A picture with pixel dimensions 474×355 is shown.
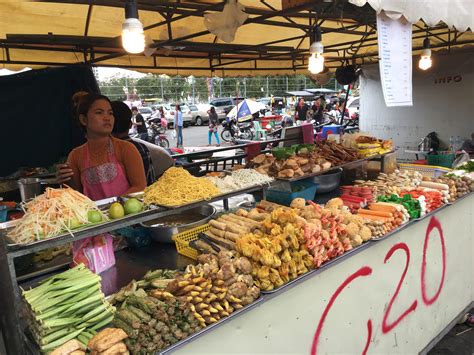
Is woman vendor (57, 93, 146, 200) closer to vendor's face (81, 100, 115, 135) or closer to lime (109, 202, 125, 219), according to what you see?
vendor's face (81, 100, 115, 135)

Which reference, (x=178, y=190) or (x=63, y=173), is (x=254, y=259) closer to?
(x=178, y=190)

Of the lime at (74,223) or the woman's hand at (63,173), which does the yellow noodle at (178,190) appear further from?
the woman's hand at (63,173)

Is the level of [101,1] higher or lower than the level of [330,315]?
higher

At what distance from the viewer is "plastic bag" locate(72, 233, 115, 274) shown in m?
2.22

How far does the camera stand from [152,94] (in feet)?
135

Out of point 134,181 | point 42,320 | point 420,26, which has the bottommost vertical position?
point 42,320

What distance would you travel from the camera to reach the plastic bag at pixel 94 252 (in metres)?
2.22

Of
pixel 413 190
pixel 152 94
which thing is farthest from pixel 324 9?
pixel 152 94

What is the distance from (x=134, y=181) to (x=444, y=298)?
3.24m

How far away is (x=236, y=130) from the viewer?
2005 centimetres

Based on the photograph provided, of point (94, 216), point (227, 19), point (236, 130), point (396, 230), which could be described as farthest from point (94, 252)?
point (236, 130)

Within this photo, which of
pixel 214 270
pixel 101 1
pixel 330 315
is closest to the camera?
pixel 214 270

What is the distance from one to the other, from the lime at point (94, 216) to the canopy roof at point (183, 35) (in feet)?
8.47

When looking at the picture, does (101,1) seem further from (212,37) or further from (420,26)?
(420,26)
